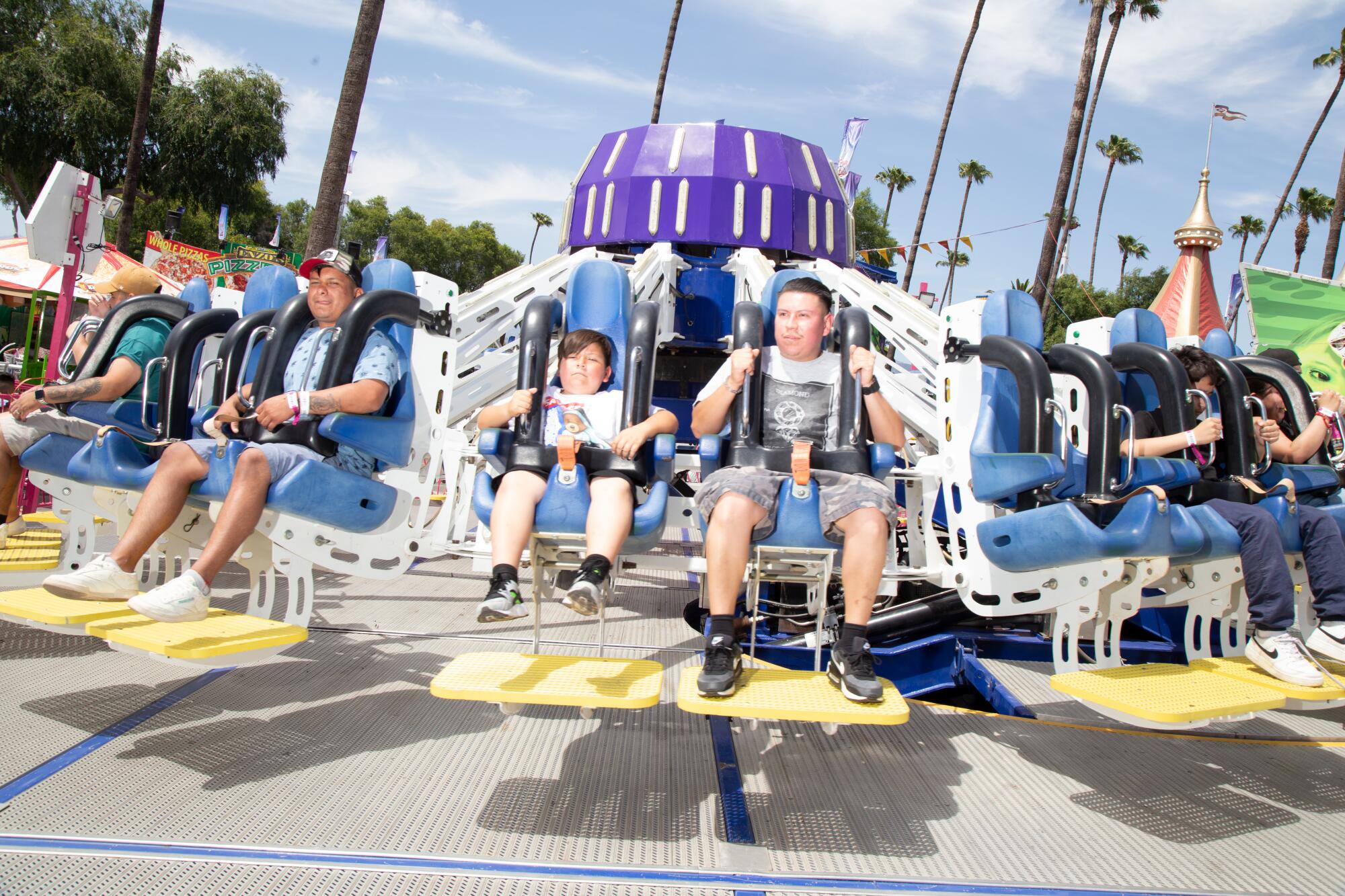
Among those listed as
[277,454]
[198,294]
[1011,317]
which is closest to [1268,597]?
[1011,317]

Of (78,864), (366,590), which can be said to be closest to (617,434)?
(78,864)

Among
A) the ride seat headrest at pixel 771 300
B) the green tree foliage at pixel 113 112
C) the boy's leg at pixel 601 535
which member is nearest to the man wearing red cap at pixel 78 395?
the boy's leg at pixel 601 535

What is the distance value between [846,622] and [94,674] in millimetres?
3192

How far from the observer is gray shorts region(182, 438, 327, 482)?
3.32 meters

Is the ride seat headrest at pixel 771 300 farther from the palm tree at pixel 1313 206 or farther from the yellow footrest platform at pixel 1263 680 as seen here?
the palm tree at pixel 1313 206

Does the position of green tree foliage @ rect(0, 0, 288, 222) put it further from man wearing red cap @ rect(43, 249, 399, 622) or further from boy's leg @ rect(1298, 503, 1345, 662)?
boy's leg @ rect(1298, 503, 1345, 662)

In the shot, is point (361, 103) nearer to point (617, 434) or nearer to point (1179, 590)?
point (617, 434)

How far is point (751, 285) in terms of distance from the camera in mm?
6859

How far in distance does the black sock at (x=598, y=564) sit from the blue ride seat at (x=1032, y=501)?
4.93 ft

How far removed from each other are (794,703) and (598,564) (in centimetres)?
76

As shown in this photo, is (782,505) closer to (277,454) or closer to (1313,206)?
(277,454)

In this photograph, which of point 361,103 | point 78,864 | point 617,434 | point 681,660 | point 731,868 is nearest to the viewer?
point 78,864

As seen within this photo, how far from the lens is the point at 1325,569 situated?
358 cm

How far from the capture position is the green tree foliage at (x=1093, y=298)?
51.5 meters
